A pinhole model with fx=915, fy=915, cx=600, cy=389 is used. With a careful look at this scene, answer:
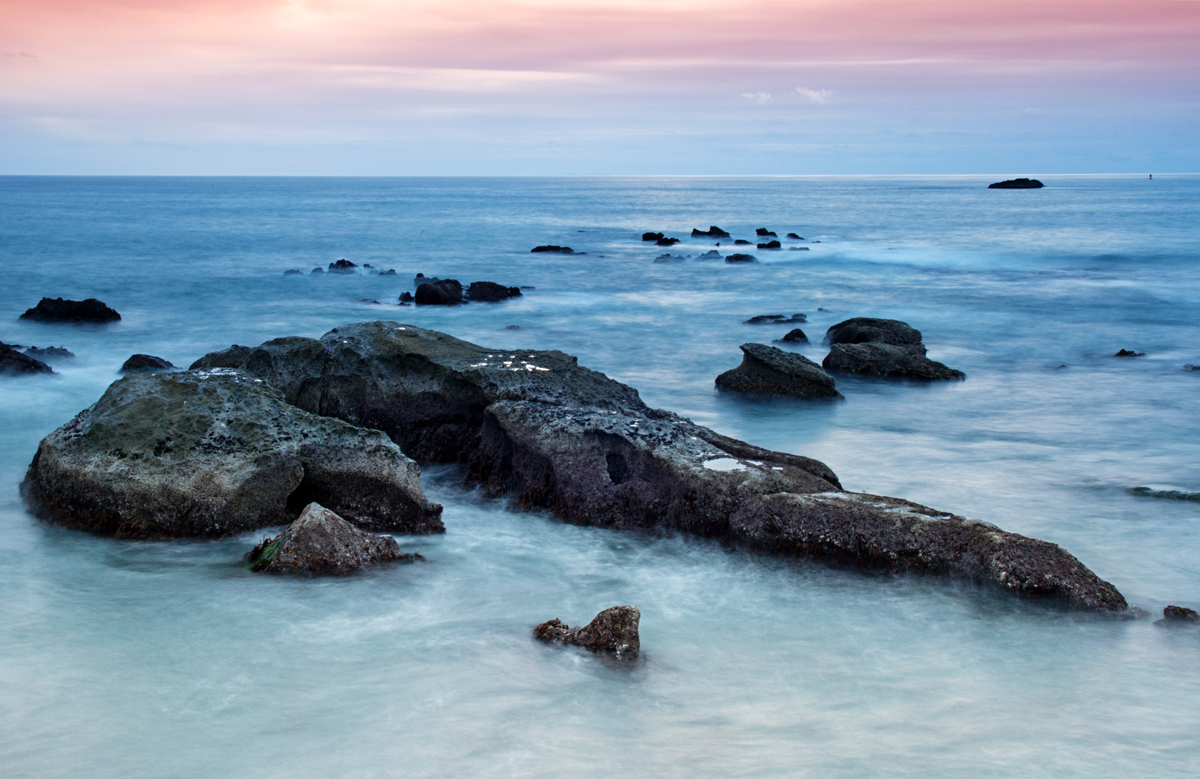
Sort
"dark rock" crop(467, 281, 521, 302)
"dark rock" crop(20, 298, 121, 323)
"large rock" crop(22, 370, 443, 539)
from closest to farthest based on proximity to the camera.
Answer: "large rock" crop(22, 370, 443, 539) < "dark rock" crop(20, 298, 121, 323) < "dark rock" crop(467, 281, 521, 302)

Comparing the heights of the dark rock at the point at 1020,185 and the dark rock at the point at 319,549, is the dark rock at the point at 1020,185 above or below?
above

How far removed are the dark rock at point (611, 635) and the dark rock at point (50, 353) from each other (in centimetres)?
1275

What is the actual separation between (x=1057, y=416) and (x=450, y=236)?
39442mm

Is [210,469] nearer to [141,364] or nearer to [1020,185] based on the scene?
[141,364]

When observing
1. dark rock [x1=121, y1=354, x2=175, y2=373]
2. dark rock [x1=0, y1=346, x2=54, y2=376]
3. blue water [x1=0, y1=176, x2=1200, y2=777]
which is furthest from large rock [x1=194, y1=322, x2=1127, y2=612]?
dark rock [x1=0, y1=346, x2=54, y2=376]

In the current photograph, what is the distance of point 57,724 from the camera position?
15.4ft

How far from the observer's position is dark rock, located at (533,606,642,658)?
17.3 feet

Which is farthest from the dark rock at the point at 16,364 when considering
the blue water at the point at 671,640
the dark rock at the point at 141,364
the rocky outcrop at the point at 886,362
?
the rocky outcrop at the point at 886,362

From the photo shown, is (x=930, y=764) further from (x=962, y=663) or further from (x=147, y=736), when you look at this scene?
(x=147, y=736)

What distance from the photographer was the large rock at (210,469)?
692 centimetres

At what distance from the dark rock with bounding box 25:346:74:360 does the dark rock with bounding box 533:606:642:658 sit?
12.8m

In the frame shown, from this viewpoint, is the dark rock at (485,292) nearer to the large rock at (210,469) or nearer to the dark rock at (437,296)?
the dark rock at (437,296)

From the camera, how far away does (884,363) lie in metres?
13.9

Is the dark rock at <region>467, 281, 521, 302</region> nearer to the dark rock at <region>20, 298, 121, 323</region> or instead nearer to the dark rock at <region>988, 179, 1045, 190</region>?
the dark rock at <region>20, 298, 121, 323</region>
